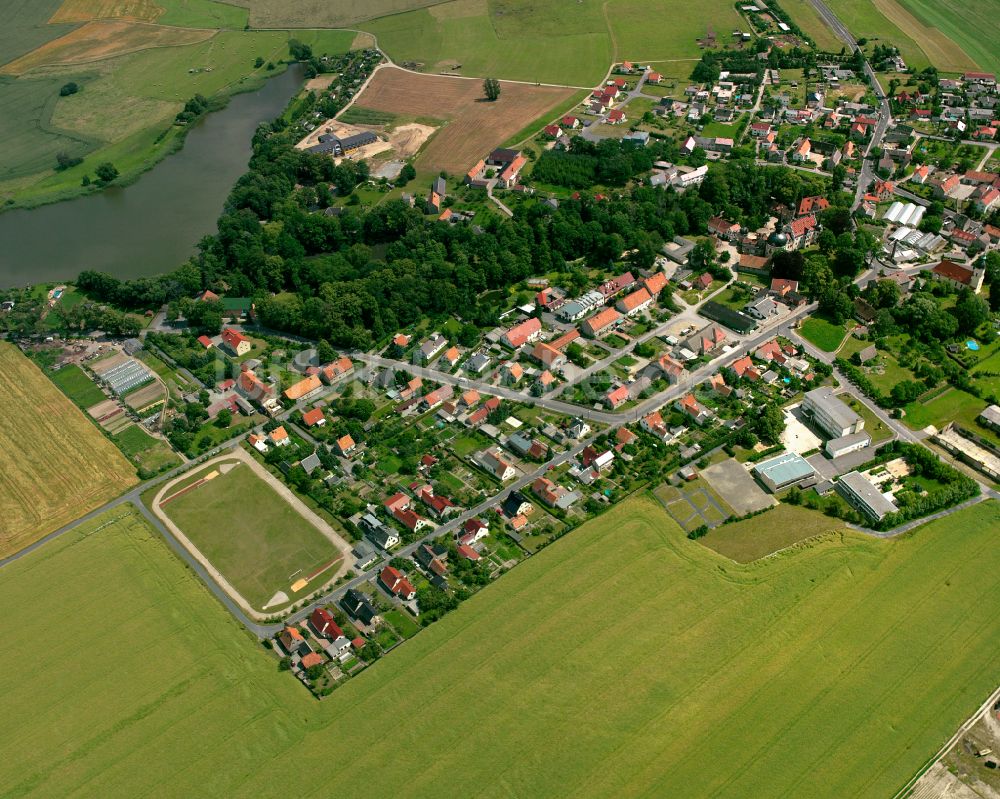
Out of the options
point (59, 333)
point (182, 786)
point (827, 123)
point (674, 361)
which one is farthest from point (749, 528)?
point (827, 123)

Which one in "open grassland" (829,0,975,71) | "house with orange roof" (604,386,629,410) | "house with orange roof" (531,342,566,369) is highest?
"open grassland" (829,0,975,71)

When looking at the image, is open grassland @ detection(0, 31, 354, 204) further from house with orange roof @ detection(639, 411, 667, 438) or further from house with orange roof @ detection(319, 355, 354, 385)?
house with orange roof @ detection(639, 411, 667, 438)

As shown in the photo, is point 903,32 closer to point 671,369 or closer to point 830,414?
point 671,369

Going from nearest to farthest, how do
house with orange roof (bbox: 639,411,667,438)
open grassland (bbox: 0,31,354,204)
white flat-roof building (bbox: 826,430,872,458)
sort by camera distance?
white flat-roof building (bbox: 826,430,872,458) < house with orange roof (bbox: 639,411,667,438) < open grassland (bbox: 0,31,354,204)

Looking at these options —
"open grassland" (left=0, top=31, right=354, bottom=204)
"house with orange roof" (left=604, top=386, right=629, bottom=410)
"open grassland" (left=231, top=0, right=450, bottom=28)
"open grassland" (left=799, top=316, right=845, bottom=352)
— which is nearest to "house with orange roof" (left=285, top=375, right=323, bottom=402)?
"house with orange roof" (left=604, top=386, right=629, bottom=410)

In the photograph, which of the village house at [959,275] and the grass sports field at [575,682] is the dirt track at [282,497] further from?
the village house at [959,275]

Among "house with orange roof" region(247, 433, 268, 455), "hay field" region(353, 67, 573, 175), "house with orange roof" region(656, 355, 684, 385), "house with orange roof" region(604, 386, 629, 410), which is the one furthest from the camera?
"hay field" region(353, 67, 573, 175)

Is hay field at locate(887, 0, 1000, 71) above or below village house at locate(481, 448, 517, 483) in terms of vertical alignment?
above

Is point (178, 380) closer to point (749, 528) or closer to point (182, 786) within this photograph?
point (182, 786)
